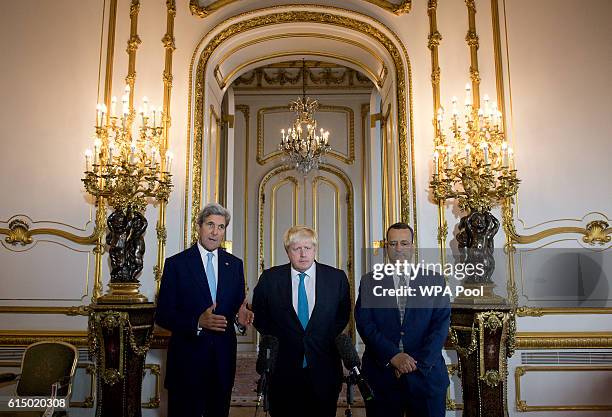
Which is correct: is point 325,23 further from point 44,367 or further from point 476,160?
point 44,367

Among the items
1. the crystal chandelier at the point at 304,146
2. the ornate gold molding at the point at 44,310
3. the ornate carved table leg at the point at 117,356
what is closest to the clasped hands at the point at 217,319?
the ornate carved table leg at the point at 117,356

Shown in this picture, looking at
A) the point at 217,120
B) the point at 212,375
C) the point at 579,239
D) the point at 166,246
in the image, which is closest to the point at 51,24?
the point at 217,120

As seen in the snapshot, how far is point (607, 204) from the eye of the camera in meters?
4.51

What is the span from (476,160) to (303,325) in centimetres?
230

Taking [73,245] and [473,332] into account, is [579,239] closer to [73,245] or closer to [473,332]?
[473,332]

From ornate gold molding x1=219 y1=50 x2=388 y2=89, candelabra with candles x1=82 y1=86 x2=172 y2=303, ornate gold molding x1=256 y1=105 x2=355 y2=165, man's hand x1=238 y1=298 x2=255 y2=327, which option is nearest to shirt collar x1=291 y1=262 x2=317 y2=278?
→ man's hand x1=238 y1=298 x2=255 y2=327

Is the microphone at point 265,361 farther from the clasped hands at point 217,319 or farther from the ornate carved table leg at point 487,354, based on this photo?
the ornate carved table leg at point 487,354

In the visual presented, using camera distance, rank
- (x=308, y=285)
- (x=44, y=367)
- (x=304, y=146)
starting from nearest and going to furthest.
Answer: (x=308, y=285) < (x=44, y=367) < (x=304, y=146)

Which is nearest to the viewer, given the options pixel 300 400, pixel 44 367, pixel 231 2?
pixel 300 400

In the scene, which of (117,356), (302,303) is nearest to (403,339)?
(302,303)

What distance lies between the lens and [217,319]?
2.83m

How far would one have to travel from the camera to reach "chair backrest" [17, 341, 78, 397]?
3.61 meters

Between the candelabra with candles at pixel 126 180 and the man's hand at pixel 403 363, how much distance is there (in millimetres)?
2079

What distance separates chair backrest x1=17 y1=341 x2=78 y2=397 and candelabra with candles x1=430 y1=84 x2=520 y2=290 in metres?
2.98
